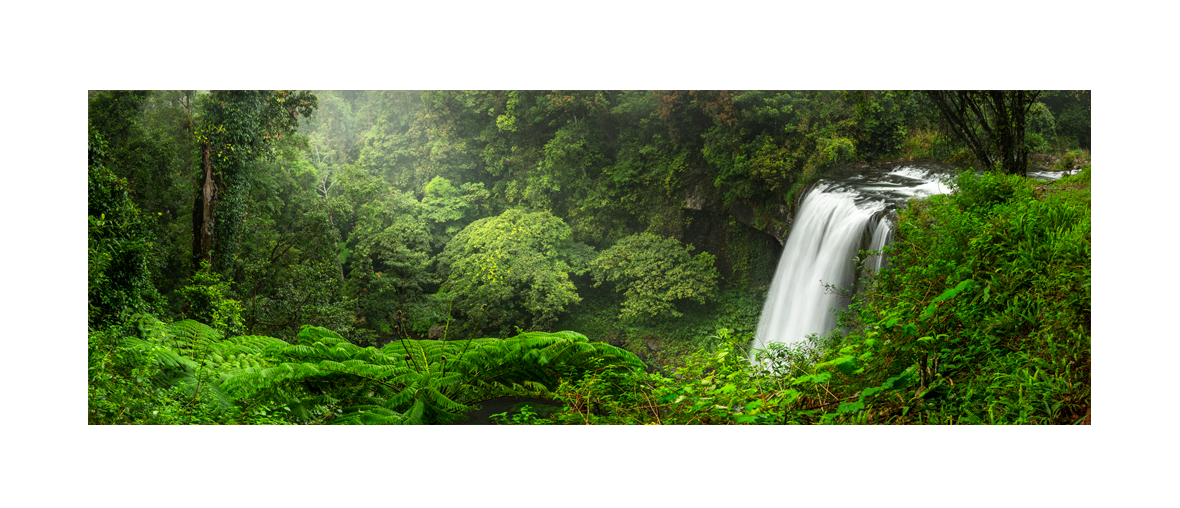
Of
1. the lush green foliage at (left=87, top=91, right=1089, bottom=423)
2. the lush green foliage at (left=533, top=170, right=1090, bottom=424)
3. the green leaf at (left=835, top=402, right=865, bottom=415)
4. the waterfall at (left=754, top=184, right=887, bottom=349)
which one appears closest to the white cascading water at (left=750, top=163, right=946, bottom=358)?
the waterfall at (left=754, top=184, right=887, bottom=349)

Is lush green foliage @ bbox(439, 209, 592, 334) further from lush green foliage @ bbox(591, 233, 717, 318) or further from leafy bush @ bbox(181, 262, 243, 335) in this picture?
leafy bush @ bbox(181, 262, 243, 335)

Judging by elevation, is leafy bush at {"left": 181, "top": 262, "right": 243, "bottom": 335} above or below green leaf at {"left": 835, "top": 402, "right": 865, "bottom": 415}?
above

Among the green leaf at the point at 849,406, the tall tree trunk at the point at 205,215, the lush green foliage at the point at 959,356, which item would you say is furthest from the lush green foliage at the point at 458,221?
the green leaf at the point at 849,406

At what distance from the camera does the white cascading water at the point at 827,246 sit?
444 cm

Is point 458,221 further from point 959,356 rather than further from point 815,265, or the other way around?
point 959,356

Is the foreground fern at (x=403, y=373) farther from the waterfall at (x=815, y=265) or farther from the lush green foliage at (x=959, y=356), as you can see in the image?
the waterfall at (x=815, y=265)

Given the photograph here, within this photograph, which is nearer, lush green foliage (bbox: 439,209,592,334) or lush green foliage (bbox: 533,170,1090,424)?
lush green foliage (bbox: 533,170,1090,424)

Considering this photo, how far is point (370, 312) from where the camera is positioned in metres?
5.20

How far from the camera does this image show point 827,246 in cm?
470

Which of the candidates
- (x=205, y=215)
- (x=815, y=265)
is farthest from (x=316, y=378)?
(x=815, y=265)

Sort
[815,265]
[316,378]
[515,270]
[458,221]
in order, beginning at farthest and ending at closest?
[515,270] < [458,221] < [815,265] < [316,378]

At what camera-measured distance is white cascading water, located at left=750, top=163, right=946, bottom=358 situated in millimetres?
4438
